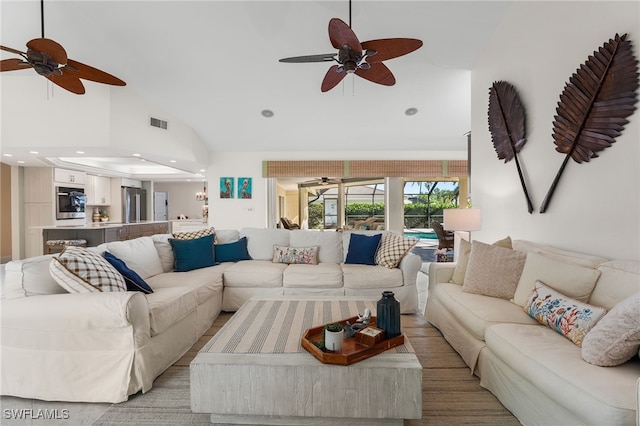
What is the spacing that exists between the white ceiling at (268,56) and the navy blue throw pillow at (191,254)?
233 centimetres

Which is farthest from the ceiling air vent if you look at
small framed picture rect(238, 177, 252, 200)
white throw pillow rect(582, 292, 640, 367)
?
white throw pillow rect(582, 292, 640, 367)

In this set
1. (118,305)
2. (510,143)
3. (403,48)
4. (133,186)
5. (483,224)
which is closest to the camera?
(118,305)

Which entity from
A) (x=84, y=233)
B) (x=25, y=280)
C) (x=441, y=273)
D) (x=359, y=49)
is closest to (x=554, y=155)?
(x=441, y=273)

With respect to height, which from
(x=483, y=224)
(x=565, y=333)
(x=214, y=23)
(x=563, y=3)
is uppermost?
(x=214, y=23)

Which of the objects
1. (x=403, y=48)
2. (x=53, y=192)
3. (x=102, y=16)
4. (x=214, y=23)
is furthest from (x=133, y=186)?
(x=403, y=48)

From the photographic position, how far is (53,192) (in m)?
6.22

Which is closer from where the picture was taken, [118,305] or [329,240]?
[118,305]

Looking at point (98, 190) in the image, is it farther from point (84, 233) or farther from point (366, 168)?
point (366, 168)

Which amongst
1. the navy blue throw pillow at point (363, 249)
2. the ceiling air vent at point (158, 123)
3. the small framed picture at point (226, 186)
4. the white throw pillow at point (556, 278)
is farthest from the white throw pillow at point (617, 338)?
the small framed picture at point (226, 186)

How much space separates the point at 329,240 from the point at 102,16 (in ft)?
11.6

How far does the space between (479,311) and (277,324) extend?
1.39m

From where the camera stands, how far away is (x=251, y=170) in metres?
6.33

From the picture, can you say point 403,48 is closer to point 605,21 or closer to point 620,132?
point 605,21

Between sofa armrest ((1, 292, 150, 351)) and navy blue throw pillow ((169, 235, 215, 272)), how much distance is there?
4.89ft
